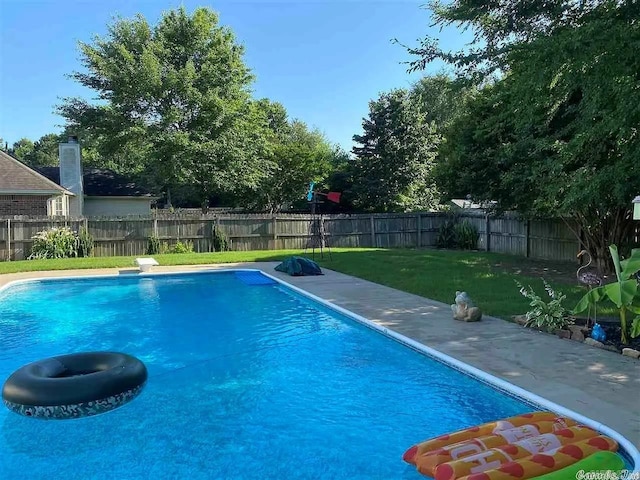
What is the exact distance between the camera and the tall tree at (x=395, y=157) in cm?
2778

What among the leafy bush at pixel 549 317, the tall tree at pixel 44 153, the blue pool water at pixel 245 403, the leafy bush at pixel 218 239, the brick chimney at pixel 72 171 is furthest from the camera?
the tall tree at pixel 44 153

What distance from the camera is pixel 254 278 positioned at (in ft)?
44.4

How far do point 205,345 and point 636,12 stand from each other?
7.95 m

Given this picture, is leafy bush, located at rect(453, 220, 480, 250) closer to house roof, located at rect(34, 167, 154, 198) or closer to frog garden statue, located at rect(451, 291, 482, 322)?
frog garden statue, located at rect(451, 291, 482, 322)

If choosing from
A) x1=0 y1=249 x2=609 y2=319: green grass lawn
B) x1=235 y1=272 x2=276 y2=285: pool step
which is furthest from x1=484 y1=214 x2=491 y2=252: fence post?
x1=235 y1=272 x2=276 y2=285: pool step

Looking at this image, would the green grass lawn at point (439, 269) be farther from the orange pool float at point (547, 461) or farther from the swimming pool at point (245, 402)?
the orange pool float at point (547, 461)

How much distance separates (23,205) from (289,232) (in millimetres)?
10322

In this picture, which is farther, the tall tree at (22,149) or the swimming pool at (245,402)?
the tall tree at (22,149)

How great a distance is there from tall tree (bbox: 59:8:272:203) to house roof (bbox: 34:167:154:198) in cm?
139

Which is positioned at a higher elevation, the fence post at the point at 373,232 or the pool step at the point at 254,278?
the fence post at the point at 373,232

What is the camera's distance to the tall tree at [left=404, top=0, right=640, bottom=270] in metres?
6.60

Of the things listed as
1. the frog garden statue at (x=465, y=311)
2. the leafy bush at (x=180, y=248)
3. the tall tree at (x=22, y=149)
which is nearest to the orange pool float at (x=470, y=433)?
the frog garden statue at (x=465, y=311)

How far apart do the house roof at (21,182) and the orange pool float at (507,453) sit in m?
19.0

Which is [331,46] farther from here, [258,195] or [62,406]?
[62,406]
